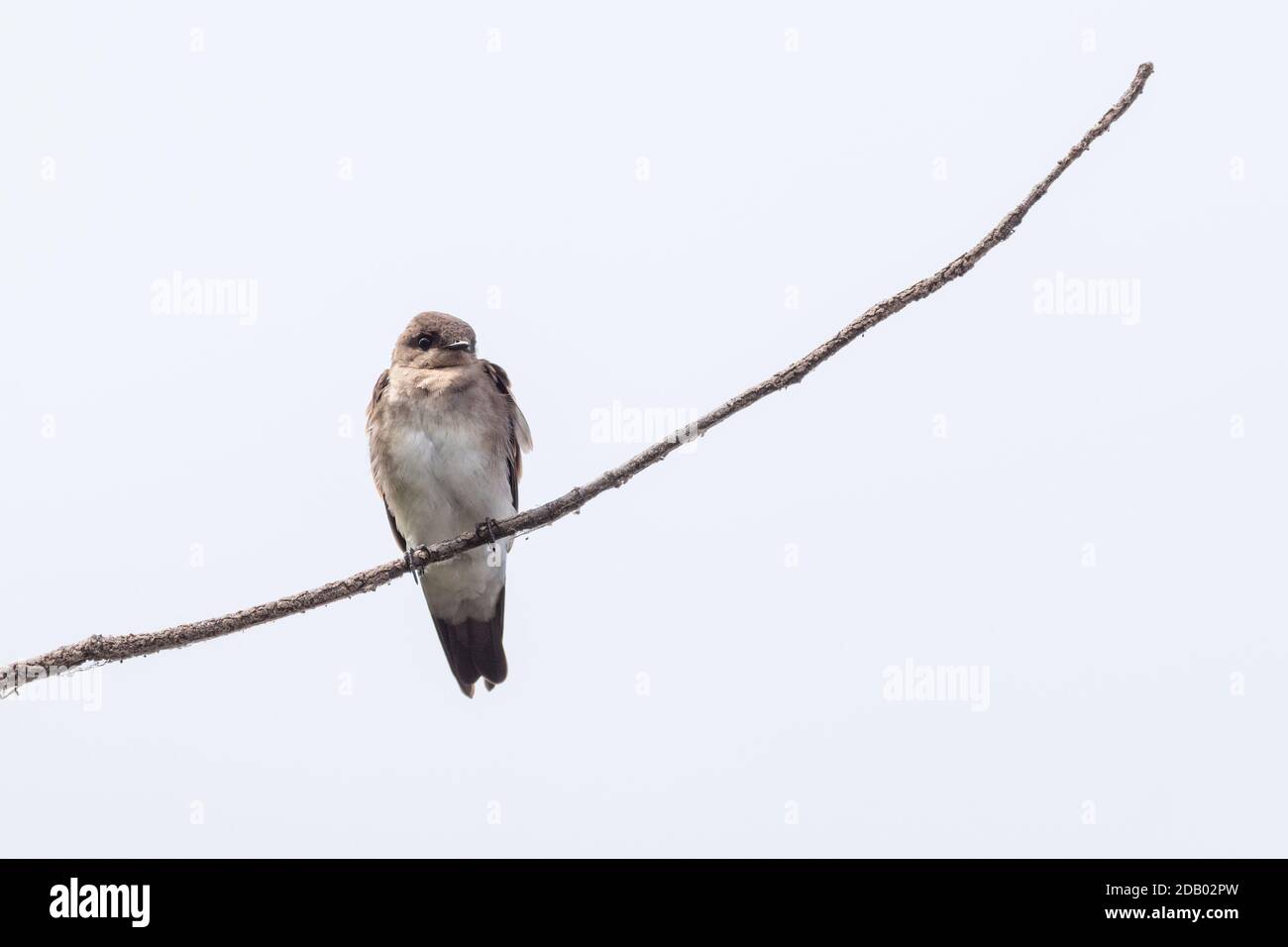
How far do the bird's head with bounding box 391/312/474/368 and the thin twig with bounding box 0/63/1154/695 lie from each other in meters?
2.66

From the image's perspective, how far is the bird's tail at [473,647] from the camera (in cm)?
735

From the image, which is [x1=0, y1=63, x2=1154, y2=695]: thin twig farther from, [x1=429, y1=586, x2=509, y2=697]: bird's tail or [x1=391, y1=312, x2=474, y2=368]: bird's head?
[x1=429, y1=586, x2=509, y2=697]: bird's tail

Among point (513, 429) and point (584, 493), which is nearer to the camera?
point (584, 493)

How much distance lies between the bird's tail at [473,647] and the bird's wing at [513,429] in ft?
2.11

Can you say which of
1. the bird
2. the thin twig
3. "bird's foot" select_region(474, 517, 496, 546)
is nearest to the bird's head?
the bird

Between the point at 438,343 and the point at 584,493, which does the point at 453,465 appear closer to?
the point at 438,343

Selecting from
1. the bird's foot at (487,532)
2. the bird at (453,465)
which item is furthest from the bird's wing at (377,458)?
the bird's foot at (487,532)

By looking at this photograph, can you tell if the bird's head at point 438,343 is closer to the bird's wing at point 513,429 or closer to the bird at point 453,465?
the bird at point 453,465

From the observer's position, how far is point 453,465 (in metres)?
6.86

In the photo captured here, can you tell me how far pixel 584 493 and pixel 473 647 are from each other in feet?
10.9

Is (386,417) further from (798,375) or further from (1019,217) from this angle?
(1019,217)

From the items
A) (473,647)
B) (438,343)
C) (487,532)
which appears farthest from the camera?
(473,647)

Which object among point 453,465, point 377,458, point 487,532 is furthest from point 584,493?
point 377,458

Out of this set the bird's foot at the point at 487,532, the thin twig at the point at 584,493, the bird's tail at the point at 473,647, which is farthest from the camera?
the bird's tail at the point at 473,647
